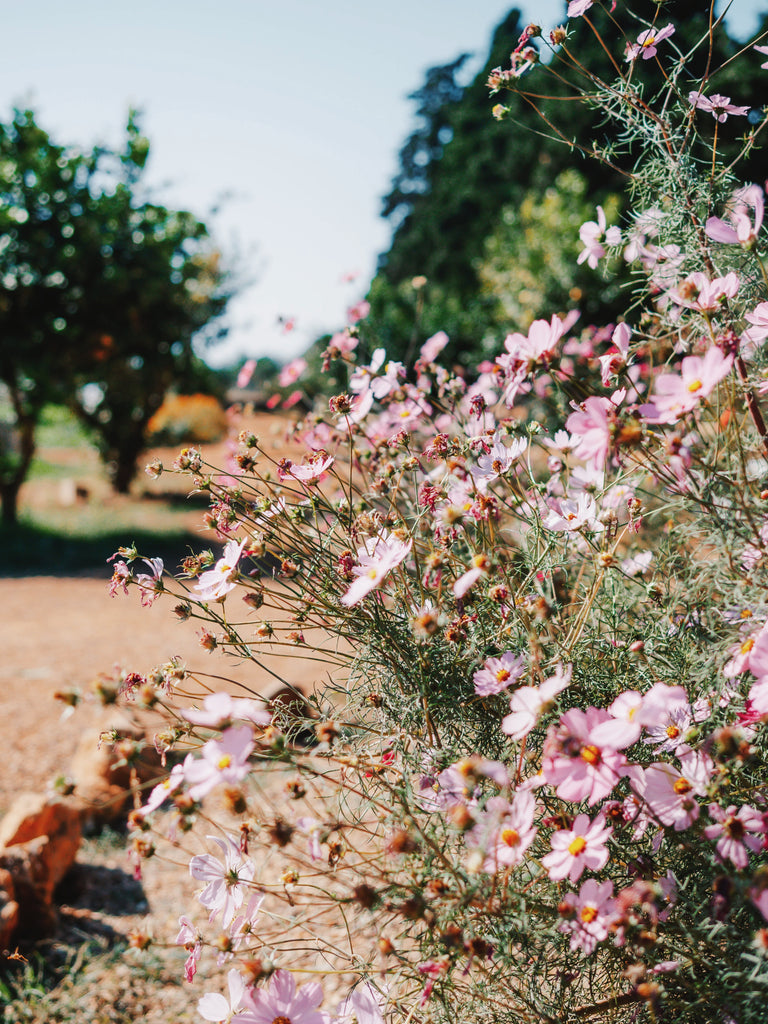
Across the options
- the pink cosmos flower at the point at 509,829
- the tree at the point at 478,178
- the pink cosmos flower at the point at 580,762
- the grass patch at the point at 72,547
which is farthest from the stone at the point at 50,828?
the tree at the point at 478,178

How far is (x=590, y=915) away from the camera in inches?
33.0

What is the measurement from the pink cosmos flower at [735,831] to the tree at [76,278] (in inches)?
305

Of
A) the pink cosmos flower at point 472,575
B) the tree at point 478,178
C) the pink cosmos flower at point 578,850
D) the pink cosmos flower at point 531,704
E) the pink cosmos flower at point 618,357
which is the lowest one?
the pink cosmos flower at point 578,850

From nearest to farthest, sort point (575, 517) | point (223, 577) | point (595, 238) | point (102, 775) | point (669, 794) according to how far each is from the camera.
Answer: point (669, 794), point (223, 577), point (575, 517), point (595, 238), point (102, 775)

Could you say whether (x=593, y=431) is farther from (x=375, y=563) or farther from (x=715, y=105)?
(x=715, y=105)

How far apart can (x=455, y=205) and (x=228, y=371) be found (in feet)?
30.4

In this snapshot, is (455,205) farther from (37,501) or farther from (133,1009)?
(133,1009)

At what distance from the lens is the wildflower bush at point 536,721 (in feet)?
2.75

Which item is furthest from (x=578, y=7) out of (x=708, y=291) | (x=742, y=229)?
(x=708, y=291)

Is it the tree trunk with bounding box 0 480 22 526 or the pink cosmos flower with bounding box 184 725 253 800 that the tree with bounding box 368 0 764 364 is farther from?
the pink cosmos flower with bounding box 184 725 253 800

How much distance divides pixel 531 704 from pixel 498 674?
0.61 feet

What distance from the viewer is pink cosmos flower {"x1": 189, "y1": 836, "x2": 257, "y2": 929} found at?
38.8 inches

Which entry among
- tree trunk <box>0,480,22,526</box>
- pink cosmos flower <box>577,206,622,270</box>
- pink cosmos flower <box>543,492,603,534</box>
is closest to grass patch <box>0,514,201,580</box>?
tree trunk <box>0,480,22,526</box>

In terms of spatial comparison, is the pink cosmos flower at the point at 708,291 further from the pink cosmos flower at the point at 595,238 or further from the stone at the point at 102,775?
the stone at the point at 102,775
